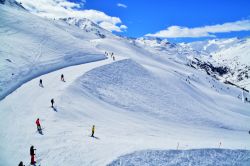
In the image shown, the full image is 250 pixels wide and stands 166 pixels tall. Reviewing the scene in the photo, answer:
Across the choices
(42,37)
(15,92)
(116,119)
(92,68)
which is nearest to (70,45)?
(42,37)

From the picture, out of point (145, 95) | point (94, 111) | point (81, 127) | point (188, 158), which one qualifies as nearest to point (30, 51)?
point (145, 95)

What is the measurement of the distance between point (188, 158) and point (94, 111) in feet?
55.7

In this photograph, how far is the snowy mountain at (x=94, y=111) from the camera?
29688 mm

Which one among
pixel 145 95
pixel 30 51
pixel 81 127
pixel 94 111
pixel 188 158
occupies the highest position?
pixel 30 51

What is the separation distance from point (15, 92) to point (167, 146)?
26.3m

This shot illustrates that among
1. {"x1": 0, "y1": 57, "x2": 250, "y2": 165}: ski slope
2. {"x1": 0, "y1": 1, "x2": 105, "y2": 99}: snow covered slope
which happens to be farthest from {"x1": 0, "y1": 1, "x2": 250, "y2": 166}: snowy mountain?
{"x1": 0, "y1": 1, "x2": 105, "y2": 99}: snow covered slope

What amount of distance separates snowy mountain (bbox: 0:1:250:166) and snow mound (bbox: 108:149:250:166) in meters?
0.11

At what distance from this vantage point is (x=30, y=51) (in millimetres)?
72000

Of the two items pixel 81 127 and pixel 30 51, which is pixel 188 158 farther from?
pixel 30 51

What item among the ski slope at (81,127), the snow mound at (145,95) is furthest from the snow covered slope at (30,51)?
the snow mound at (145,95)

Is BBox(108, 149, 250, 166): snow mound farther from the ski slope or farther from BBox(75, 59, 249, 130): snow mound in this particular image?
BBox(75, 59, 249, 130): snow mound

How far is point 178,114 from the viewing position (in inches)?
2416

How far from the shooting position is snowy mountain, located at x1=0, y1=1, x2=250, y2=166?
97.4 ft

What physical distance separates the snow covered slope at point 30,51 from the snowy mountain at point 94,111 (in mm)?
244
